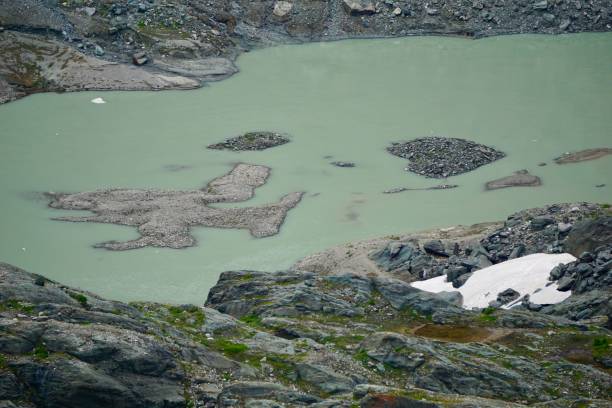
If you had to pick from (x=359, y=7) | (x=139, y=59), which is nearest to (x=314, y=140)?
(x=139, y=59)

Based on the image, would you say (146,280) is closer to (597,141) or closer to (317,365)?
(317,365)

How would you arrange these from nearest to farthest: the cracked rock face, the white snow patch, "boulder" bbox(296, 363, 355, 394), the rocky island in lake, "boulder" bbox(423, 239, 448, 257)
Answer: "boulder" bbox(296, 363, 355, 394)
the rocky island in lake
the white snow patch
"boulder" bbox(423, 239, 448, 257)
the cracked rock face

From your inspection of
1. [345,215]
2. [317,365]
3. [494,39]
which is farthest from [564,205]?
[494,39]

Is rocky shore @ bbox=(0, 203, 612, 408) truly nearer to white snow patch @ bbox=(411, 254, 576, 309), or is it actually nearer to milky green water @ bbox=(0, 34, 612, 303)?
white snow patch @ bbox=(411, 254, 576, 309)

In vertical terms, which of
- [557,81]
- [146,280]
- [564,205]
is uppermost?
[557,81]

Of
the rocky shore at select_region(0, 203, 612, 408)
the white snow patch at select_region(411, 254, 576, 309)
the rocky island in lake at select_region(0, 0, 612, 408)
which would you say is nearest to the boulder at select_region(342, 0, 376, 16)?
the rocky island in lake at select_region(0, 0, 612, 408)

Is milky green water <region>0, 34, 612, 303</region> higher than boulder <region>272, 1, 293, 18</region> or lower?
lower

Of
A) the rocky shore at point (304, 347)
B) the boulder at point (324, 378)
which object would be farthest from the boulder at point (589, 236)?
the boulder at point (324, 378)

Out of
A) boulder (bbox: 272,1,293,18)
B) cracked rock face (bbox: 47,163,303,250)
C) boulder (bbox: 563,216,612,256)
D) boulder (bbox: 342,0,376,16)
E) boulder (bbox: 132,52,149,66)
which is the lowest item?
cracked rock face (bbox: 47,163,303,250)
